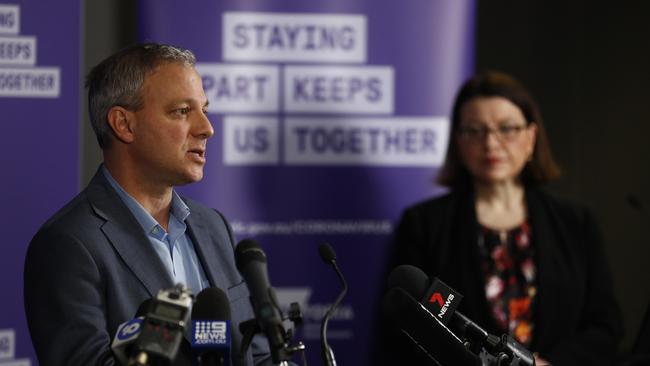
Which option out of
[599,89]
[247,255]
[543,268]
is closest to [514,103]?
[543,268]

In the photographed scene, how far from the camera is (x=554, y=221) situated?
382cm

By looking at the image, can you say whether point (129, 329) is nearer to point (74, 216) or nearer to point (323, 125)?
point (74, 216)

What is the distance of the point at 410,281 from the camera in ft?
6.51

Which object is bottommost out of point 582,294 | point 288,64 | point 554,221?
point 582,294

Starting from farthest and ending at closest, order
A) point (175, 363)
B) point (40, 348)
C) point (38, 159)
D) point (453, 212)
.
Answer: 1. point (453, 212)
2. point (38, 159)
3. point (40, 348)
4. point (175, 363)

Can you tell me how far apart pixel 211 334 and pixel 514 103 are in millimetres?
2488

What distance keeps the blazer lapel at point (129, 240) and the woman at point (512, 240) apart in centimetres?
170

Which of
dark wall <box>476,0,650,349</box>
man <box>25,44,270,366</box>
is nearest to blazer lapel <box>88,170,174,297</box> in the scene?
man <box>25,44,270,366</box>

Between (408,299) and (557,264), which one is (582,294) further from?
(408,299)

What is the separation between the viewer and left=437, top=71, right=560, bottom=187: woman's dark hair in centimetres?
389

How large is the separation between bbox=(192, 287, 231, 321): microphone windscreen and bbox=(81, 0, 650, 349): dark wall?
155 inches

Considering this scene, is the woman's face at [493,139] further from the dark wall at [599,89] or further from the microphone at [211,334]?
the microphone at [211,334]

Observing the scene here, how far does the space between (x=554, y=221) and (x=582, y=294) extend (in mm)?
299

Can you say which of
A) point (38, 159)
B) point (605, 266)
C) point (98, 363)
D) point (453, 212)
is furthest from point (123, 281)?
point (605, 266)
